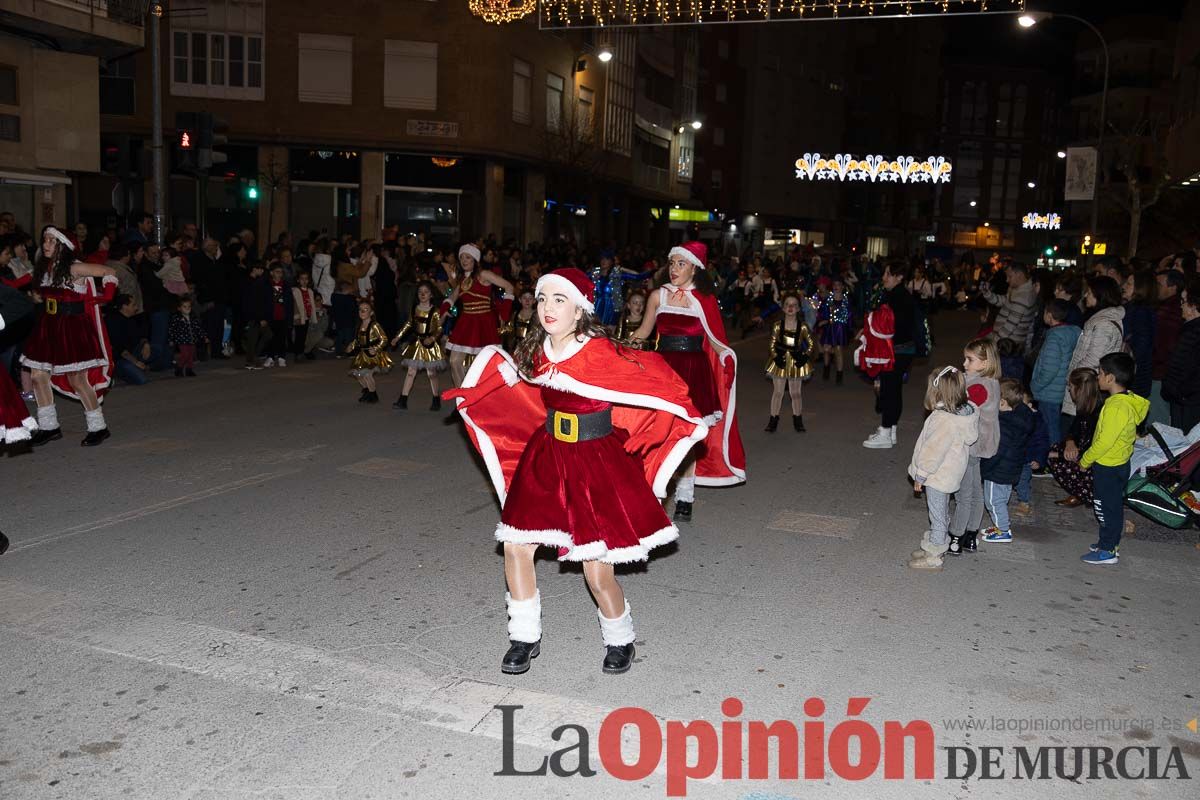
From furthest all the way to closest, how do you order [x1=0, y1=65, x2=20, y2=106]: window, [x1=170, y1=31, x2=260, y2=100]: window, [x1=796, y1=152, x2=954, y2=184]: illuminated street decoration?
1. [x1=796, y1=152, x2=954, y2=184]: illuminated street decoration
2. [x1=170, y1=31, x2=260, y2=100]: window
3. [x1=0, y1=65, x2=20, y2=106]: window

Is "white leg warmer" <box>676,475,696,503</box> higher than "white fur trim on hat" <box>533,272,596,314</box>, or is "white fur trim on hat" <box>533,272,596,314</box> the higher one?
"white fur trim on hat" <box>533,272,596,314</box>

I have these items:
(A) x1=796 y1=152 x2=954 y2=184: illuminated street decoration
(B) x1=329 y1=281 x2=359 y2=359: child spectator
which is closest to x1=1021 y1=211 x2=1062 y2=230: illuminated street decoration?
(A) x1=796 y1=152 x2=954 y2=184: illuminated street decoration

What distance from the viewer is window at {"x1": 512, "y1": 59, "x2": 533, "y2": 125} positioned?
116 ft

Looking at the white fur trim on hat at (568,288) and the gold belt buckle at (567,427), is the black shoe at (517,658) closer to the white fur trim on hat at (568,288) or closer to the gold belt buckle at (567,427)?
the gold belt buckle at (567,427)

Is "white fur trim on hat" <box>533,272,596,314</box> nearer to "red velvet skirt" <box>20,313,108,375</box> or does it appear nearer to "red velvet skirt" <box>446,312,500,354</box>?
"red velvet skirt" <box>20,313,108,375</box>

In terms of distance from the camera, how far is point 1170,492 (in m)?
8.06

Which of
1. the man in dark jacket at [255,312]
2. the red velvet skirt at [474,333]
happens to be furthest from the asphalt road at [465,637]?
the man in dark jacket at [255,312]

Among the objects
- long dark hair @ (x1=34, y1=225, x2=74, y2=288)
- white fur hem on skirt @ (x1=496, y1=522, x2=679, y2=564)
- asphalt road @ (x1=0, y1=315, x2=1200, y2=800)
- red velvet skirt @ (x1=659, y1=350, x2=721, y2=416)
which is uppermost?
long dark hair @ (x1=34, y1=225, x2=74, y2=288)

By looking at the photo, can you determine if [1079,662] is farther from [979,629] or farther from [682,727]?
[682,727]

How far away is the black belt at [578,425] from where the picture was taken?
491 centimetres

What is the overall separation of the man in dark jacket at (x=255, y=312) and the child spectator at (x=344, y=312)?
232 cm

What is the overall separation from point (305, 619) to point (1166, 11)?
73349mm

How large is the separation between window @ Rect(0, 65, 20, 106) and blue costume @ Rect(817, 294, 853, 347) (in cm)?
1661

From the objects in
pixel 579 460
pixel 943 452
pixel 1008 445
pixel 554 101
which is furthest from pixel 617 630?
pixel 554 101
